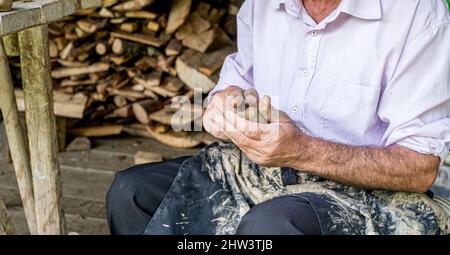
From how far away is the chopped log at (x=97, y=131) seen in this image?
4176mm

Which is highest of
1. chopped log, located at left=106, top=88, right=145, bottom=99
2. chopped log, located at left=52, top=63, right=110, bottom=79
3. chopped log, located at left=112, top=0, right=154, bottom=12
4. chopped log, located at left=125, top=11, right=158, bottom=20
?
chopped log, located at left=112, top=0, right=154, bottom=12

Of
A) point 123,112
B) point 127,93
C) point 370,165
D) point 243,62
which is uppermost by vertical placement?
point 243,62

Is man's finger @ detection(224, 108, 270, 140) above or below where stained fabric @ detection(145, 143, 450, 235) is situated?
above

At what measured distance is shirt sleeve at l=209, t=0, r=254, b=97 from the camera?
8.04ft

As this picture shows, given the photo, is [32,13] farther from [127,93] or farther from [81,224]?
[127,93]

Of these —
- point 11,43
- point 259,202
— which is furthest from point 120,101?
point 259,202

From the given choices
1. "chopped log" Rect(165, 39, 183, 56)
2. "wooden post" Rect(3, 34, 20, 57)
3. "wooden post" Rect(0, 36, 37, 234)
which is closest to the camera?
"wooden post" Rect(0, 36, 37, 234)

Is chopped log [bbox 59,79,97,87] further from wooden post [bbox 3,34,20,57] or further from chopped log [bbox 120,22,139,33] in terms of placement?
wooden post [bbox 3,34,20,57]

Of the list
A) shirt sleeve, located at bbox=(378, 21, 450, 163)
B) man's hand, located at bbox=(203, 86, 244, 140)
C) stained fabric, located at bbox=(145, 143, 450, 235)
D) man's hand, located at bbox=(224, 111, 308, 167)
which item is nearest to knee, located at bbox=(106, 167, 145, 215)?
stained fabric, located at bbox=(145, 143, 450, 235)

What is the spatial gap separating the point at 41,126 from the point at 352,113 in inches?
37.5

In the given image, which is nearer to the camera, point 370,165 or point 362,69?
point 370,165

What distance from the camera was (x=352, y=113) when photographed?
7.10 ft
